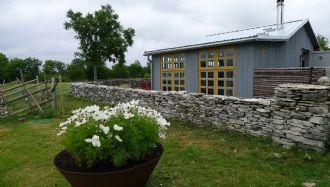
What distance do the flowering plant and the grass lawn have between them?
1096 millimetres

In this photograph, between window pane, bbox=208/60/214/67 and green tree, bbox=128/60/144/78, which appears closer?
window pane, bbox=208/60/214/67

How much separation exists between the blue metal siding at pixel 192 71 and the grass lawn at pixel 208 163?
458 centimetres

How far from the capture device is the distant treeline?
114ft

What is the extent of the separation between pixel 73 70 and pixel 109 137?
36.2 m

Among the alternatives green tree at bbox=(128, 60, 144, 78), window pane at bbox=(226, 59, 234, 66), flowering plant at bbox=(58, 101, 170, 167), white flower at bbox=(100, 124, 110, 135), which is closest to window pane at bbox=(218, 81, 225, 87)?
window pane at bbox=(226, 59, 234, 66)

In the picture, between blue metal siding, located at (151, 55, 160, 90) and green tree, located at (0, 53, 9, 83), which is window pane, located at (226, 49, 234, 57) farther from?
green tree, located at (0, 53, 9, 83)

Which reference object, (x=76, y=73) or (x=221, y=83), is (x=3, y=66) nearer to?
(x=76, y=73)

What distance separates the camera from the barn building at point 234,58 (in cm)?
937

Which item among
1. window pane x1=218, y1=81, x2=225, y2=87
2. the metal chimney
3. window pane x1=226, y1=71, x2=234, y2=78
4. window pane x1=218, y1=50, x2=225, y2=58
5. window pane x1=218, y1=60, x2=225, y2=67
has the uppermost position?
the metal chimney

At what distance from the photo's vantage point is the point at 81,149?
3.25 m

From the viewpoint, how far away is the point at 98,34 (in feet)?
81.1

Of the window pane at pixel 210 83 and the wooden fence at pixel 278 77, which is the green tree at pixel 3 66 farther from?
the wooden fence at pixel 278 77

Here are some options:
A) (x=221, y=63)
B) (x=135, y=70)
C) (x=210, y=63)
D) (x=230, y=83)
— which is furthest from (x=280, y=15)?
(x=135, y=70)

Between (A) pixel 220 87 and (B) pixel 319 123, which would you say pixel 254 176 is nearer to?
(B) pixel 319 123
